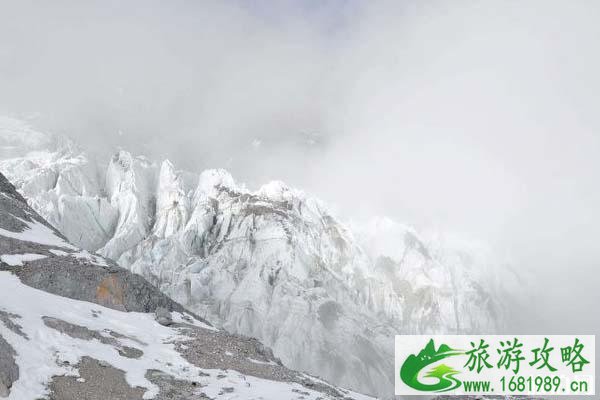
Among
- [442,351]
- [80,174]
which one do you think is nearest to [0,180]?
[442,351]

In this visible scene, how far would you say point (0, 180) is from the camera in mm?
68625

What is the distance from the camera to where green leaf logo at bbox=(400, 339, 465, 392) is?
39.2 m

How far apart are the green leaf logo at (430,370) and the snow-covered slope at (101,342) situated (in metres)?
5.42

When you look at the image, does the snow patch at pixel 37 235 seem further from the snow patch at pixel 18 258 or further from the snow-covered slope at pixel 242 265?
the snow-covered slope at pixel 242 265

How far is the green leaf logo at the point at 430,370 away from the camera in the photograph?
129ft

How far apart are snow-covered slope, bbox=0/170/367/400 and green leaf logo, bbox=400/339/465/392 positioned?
5416 mm

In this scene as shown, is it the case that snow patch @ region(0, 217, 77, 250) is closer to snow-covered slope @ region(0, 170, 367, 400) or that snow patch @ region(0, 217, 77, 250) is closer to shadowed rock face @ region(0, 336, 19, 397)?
snow-covered slope @ region(0, 170, 367, 400)

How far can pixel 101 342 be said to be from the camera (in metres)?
37.3

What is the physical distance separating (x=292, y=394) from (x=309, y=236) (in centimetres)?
16027

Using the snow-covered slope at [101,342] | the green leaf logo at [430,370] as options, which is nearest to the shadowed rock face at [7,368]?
the snow-covered slope at [101,342]

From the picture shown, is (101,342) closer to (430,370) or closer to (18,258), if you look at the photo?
(18,258)

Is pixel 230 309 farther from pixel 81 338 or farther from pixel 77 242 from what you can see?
pixel 81 338

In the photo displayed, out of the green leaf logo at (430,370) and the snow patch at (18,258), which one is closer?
the green leaf logo at (430,370)

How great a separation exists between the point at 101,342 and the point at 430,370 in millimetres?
23428
